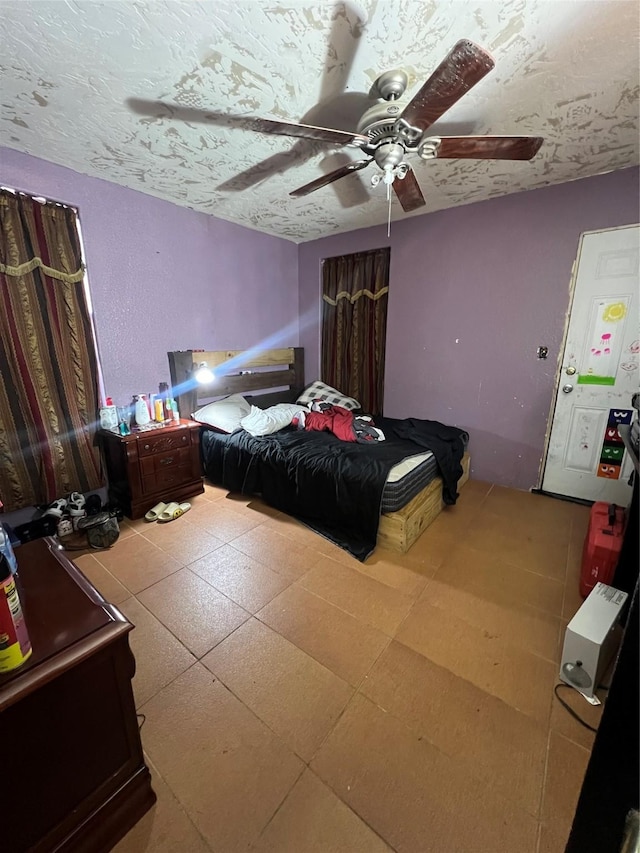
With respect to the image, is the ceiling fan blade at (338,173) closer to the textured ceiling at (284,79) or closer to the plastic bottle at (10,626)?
the textured ceiling at (284,79)

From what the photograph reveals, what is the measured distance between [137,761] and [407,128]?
8.25ft

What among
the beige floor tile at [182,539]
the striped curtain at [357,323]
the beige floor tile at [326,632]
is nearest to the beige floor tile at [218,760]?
the beige floor tile at [326,632]

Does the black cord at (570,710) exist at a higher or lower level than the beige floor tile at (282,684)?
lower

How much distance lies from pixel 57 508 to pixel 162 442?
0.82 m

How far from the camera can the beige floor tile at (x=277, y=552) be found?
2.10 meters

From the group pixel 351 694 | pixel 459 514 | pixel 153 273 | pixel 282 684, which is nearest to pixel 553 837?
pixel 351 694

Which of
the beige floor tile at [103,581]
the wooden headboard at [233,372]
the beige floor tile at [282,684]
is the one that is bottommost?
the beige floor tile at [282,684]

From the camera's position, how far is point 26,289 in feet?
7.43

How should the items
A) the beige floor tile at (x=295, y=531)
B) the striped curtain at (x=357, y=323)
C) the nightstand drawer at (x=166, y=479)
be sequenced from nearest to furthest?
the beige floor tile at (x=295, y=531) → the nightstand drawer at (x=166, y=479) → the striped curtain at (x=357, y=323)

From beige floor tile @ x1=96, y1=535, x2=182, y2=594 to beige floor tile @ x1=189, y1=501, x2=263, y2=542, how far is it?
363 millimetres

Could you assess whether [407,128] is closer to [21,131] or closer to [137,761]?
[21,131]

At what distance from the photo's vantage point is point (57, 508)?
242 centimetres

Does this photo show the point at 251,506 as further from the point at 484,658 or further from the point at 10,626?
the point at 10,626

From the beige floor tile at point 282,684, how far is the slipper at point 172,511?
130 centimetres
